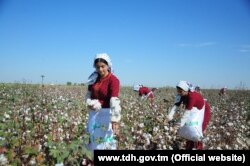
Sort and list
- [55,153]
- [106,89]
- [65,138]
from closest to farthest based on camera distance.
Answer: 1. [55,153]
2. [106,89]
3. [65,138]

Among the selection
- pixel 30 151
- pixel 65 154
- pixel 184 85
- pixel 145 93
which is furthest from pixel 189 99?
pixel 145 93

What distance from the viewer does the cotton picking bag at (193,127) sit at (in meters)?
5.27

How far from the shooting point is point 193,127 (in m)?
5.28

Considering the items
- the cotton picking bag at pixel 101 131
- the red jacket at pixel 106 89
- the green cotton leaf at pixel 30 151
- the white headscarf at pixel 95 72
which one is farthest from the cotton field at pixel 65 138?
the white headscarf at pixel 95 72

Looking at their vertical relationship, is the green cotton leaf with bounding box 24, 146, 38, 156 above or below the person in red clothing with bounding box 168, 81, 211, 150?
below

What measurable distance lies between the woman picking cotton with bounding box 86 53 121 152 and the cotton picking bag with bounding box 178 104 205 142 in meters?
1.50

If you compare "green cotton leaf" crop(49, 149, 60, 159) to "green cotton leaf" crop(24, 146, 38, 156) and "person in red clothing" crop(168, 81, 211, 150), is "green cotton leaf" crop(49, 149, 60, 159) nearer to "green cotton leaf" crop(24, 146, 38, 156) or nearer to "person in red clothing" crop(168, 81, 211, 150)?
"green cotton leaf" crop(24, 146, 38, 156)

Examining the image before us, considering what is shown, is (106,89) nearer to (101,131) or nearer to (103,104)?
(103,104)

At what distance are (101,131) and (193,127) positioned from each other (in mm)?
1610

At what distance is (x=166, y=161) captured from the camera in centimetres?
411

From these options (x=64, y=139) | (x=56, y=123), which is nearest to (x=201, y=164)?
(x=64, y=139)

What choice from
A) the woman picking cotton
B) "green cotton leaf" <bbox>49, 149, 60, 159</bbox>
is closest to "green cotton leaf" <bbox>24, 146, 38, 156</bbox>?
"green cotton leaf" <bbox>49, 149, 60, 159</bbox>

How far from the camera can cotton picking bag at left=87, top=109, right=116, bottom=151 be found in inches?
160

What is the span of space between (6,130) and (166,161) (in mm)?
2103
